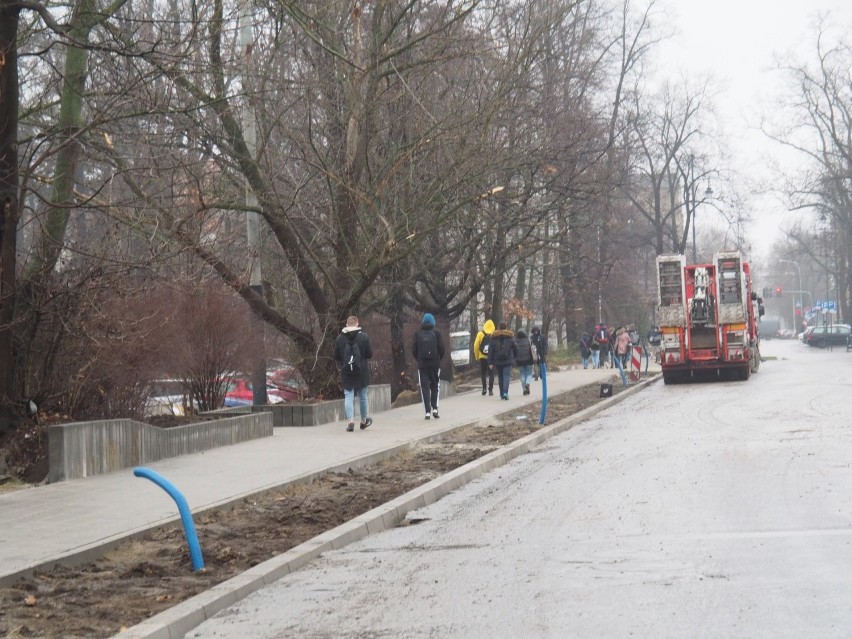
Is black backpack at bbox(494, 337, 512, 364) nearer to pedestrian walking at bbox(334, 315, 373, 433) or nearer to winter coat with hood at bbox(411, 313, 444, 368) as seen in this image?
winter coat with hood at bbox(411, 313, 444, 368)

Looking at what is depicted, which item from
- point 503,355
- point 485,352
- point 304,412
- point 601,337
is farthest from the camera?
point 601,337

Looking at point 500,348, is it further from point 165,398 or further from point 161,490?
point 161,490

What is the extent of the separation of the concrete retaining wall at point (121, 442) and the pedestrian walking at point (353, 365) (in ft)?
7.74

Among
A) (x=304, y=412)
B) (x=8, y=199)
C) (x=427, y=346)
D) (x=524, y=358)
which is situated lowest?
(x=304, y=412)

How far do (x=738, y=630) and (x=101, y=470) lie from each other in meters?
8.95

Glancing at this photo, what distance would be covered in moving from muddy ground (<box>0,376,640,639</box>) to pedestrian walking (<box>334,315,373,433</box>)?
4312mm

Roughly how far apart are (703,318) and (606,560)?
2781cm

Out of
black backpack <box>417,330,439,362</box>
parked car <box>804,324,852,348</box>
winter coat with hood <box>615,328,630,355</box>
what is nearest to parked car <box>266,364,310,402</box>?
black backpack <box>417,330,439,362</box>

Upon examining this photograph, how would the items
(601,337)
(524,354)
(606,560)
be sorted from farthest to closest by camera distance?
1. (601,337)
2. (524,354)
3. (606,560)

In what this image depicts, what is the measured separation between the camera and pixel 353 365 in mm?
19031

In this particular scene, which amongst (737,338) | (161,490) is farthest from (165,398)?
(737,338)

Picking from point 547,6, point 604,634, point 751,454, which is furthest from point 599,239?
point 604,634

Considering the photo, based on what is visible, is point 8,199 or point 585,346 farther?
point 585,346

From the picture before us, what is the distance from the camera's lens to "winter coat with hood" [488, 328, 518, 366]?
2700cm
